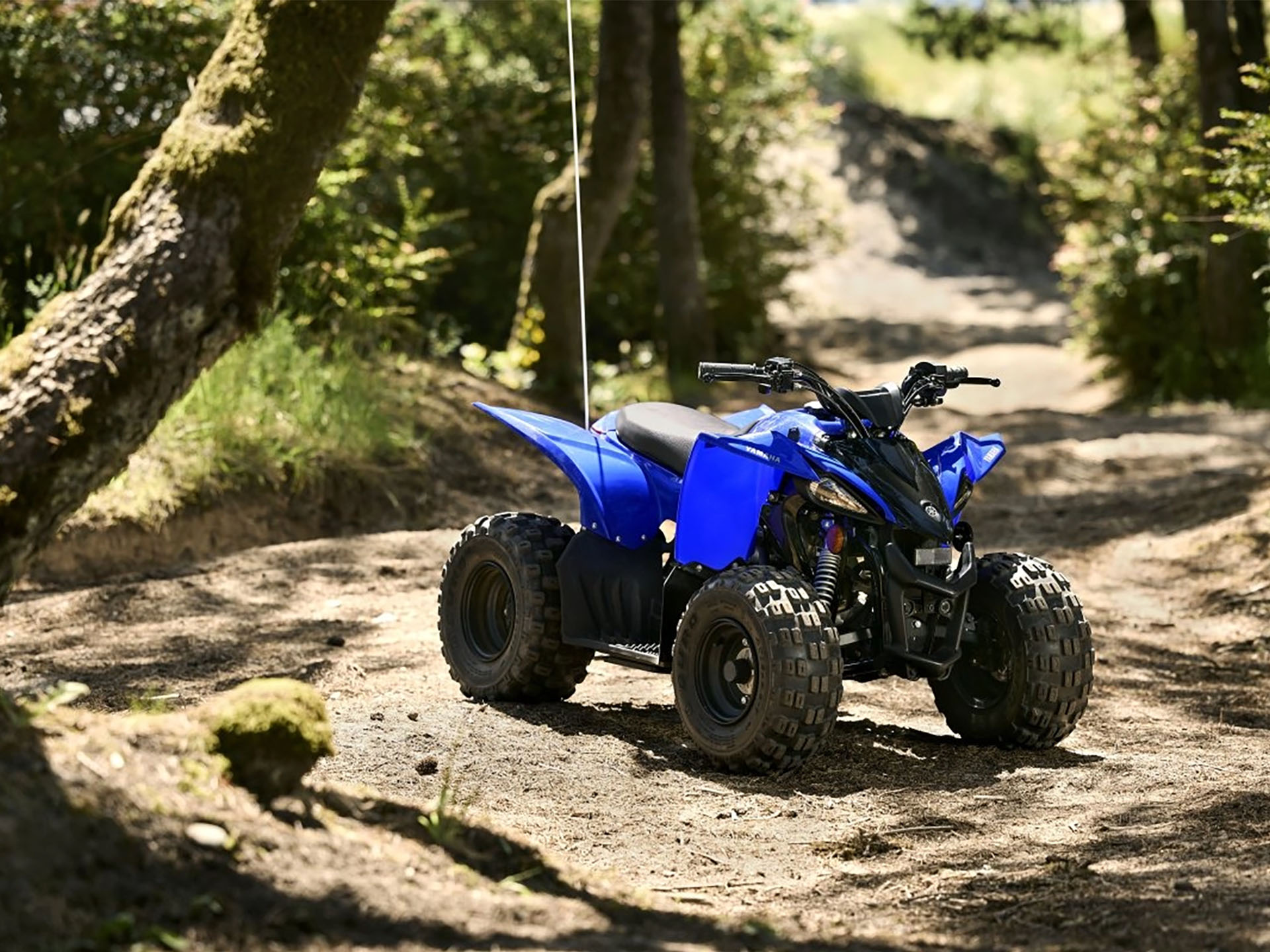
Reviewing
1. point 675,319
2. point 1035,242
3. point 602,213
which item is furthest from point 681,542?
point 1035,242

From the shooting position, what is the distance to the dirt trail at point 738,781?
4492 mm

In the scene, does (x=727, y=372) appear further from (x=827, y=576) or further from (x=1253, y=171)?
(x=1253, y=171)

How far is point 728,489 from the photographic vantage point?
6773mm

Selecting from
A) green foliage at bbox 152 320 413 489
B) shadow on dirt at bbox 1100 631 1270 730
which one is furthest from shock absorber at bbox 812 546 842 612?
green foliage at bbox 152 320 413 489

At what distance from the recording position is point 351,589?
9852 millimetres

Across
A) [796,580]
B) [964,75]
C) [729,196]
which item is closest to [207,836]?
[796,580]

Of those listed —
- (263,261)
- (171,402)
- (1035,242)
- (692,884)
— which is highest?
(1035,242)

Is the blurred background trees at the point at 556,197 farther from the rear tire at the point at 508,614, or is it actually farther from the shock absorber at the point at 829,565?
the shock absorber at the point at 829,565

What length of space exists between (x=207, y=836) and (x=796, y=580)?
105 inches

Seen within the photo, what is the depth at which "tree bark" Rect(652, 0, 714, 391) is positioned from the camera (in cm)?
1850

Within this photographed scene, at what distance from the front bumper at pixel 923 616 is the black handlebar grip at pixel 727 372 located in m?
0.75

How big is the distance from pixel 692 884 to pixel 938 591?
1636 millimetres

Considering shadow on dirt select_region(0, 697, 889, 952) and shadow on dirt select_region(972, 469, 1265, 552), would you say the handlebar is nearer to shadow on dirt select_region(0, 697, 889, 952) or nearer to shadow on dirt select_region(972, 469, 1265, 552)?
shadow on dirt select_region(0, 697, 889, 952)

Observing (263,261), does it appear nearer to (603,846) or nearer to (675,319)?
(603,846)
